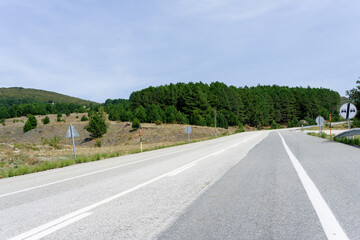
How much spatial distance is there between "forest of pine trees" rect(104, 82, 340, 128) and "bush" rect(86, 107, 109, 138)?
58.8 feet

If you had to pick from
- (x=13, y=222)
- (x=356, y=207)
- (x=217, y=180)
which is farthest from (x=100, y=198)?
(x=356, y=207)

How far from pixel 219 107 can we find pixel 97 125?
52056 millimetres

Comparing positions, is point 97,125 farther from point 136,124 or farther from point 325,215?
point 325,215

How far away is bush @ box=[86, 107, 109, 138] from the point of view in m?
64.7

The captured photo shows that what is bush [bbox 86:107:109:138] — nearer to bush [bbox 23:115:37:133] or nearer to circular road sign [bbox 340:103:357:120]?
bush [bbox 23:115:37:133]

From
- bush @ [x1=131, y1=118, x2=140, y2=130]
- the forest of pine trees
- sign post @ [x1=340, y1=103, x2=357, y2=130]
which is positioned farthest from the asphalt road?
the forest of pine trees

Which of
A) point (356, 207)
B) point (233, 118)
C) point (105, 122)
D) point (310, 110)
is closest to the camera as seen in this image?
point (356, 207)

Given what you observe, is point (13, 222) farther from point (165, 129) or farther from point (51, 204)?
point (165, 129)

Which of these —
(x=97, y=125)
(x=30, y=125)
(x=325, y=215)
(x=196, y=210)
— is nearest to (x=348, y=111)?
(x=325, y=215)

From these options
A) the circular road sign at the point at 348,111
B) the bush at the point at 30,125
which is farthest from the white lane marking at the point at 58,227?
the bush at the point at 30,125

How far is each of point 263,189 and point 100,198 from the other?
3086 mm

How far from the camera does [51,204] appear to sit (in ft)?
15.0

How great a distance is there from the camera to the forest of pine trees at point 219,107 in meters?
84.0

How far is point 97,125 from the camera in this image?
6475 cm
